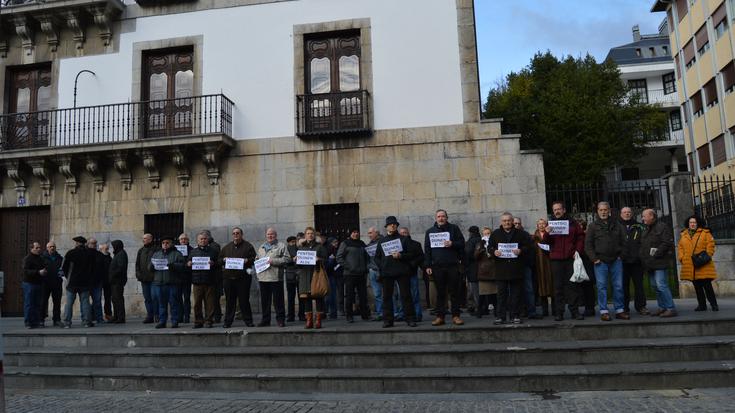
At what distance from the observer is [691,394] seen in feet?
21.5

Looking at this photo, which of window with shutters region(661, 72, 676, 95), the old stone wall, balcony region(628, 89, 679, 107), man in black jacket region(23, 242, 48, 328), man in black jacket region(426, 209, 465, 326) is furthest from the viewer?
window with shutters region(661, 72, 676, 95)

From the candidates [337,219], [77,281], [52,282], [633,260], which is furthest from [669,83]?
[52,282]

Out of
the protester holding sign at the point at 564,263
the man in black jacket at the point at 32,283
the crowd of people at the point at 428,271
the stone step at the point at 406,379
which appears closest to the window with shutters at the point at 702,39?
the crowd of people at the point at 428,271

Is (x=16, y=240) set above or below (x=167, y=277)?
above

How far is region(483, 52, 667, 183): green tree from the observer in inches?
1013

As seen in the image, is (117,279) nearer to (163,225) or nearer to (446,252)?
(163,225)

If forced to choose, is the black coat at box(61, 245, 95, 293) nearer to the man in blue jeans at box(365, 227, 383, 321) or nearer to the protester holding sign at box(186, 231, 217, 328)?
the protester holding sign at box(186, 231, 217, 328)

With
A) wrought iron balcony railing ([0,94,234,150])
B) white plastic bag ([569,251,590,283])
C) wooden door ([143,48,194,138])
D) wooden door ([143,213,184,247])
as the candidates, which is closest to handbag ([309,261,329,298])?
white plastic bag ([569,251,590,283])

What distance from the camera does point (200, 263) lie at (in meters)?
10.3

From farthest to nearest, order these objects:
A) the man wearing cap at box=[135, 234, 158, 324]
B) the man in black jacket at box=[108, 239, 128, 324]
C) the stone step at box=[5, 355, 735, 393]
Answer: the man in black jacket at box=[108, 239, 128, 324] < the man wearing cap at box=[135, 234, 158, 324] < the stone step at box=[5, 355, 735, 393]

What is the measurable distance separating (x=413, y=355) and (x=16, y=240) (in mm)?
12192

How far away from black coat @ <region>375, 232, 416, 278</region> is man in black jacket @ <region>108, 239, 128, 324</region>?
6.10 m

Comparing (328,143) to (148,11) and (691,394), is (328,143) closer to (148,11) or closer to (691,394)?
(148,11)

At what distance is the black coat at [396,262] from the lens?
926 centimetres
